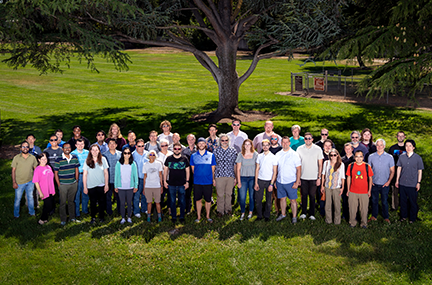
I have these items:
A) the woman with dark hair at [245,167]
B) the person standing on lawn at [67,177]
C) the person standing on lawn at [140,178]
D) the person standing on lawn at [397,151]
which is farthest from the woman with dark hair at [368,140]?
the person standing on lawn at [67,177]

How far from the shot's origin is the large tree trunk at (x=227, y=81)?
805 inches

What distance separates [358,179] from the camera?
877cm

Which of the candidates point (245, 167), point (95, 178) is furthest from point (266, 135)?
point (95, 178)

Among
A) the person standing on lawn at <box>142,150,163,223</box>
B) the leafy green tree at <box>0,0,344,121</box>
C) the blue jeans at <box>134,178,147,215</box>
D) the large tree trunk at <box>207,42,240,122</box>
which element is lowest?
the blue jeans at <box>134,178,147,215</box>

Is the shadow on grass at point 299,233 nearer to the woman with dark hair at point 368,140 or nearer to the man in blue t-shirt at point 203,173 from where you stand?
the man in blue t-shirt at point 203,173

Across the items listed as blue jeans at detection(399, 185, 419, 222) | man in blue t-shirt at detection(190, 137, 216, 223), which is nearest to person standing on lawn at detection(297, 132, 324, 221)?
blue jeans at detection(399, 185, 419, 222)

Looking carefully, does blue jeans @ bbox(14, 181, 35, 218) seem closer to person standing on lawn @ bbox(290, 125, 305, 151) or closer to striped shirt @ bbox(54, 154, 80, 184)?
striped shirt @ bbox(54, 154, 80, 184)

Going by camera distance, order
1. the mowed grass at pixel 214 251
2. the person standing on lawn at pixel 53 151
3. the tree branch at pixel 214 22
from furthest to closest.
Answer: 1. the tree branch at pixel 214 22
2. the person standing on lawn at pixel 53 151
3. the mowed grass at pixel 214 251

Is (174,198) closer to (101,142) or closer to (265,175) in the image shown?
(265,175)

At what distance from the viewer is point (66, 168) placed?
920 centimetres

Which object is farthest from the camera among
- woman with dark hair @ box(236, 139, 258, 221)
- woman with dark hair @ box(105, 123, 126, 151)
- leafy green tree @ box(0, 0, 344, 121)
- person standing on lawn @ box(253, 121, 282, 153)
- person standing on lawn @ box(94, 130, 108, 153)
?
leafy green tree @ box(0, 0, 344, 121)

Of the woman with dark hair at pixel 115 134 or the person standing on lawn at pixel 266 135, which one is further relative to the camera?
the woman with dark hair at pixel 115 134

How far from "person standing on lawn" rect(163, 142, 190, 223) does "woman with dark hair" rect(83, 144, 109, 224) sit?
141cm

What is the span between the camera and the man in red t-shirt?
876cm
